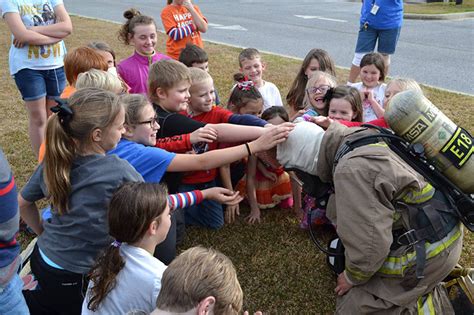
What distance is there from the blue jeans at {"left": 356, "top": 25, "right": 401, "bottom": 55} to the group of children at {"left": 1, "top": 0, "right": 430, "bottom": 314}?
5.65ft

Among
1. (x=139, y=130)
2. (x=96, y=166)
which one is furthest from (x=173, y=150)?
(x=96, y=166)

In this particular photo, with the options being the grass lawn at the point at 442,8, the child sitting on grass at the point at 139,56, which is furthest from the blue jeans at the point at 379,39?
the grass lawn at the point at 442,8

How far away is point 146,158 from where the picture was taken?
3.04 meters

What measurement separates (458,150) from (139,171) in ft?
6.06

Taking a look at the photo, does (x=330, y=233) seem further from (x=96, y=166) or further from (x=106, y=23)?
(x=106, y=23)

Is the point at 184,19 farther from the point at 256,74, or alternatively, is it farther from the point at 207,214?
the point at 207,214

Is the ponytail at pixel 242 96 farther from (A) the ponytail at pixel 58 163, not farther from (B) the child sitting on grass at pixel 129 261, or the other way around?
(B) the child sitting on grass at pixel 129 261

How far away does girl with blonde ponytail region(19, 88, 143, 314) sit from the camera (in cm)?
252

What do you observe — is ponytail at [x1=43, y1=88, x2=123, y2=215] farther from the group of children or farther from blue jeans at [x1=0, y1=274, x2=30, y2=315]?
blue jeans at [x1=0, y1=274, x2=30, y2=315]

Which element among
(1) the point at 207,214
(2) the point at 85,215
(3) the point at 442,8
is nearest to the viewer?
(2) the point at 85,215

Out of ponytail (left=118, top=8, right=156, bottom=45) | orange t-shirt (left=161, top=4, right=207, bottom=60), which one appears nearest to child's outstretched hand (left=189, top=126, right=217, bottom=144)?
ponytail (left=118, top=8, right=156, bottom=45)

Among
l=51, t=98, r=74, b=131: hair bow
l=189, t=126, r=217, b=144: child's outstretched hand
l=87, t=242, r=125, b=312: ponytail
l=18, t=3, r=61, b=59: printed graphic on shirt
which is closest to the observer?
l=87, t=242, r=125, b=312: ponytail

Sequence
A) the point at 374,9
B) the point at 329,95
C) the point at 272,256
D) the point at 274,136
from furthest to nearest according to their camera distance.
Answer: the point at 374,9 < the point at 329,95 < the point at 272,256 < the point at 274,136

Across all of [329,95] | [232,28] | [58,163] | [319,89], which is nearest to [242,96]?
[319,89]
